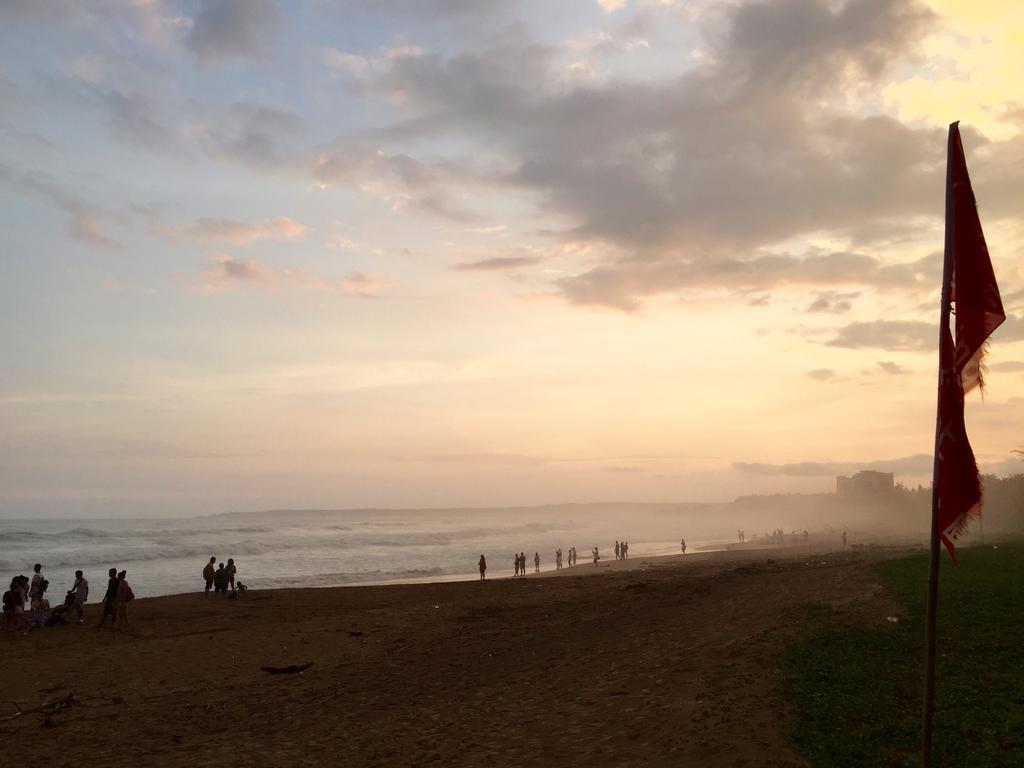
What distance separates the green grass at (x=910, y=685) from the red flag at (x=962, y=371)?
5134 mm

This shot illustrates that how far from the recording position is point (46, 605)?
25.2m

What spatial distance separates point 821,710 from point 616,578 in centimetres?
2811

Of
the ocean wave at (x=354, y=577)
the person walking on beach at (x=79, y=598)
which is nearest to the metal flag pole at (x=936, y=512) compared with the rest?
the person walking on beach at (x=79, y=598)

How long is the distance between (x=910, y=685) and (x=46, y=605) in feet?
90.6

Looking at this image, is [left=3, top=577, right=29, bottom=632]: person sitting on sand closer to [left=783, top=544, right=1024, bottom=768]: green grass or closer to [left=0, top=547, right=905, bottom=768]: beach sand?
[left=0, top=547, right=905, bottom=768]: beach sand

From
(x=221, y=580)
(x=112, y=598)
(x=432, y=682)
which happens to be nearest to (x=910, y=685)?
(x=432, y=682)

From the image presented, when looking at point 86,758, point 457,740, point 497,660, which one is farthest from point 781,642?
point 86,758

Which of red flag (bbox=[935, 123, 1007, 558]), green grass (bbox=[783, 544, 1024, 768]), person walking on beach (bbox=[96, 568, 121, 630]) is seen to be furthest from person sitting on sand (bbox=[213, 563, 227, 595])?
red flag (bbox=[935, 123, 1007, 558])

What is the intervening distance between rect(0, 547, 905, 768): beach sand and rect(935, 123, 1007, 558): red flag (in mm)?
5291

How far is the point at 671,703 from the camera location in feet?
43.0

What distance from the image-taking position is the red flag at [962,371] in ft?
→ 20.9

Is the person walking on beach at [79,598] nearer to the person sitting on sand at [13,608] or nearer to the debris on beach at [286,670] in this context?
the person sitting on sand at [13,608]

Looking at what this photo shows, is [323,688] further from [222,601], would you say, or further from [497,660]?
[222,601]

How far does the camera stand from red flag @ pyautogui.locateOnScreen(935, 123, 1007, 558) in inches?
251
